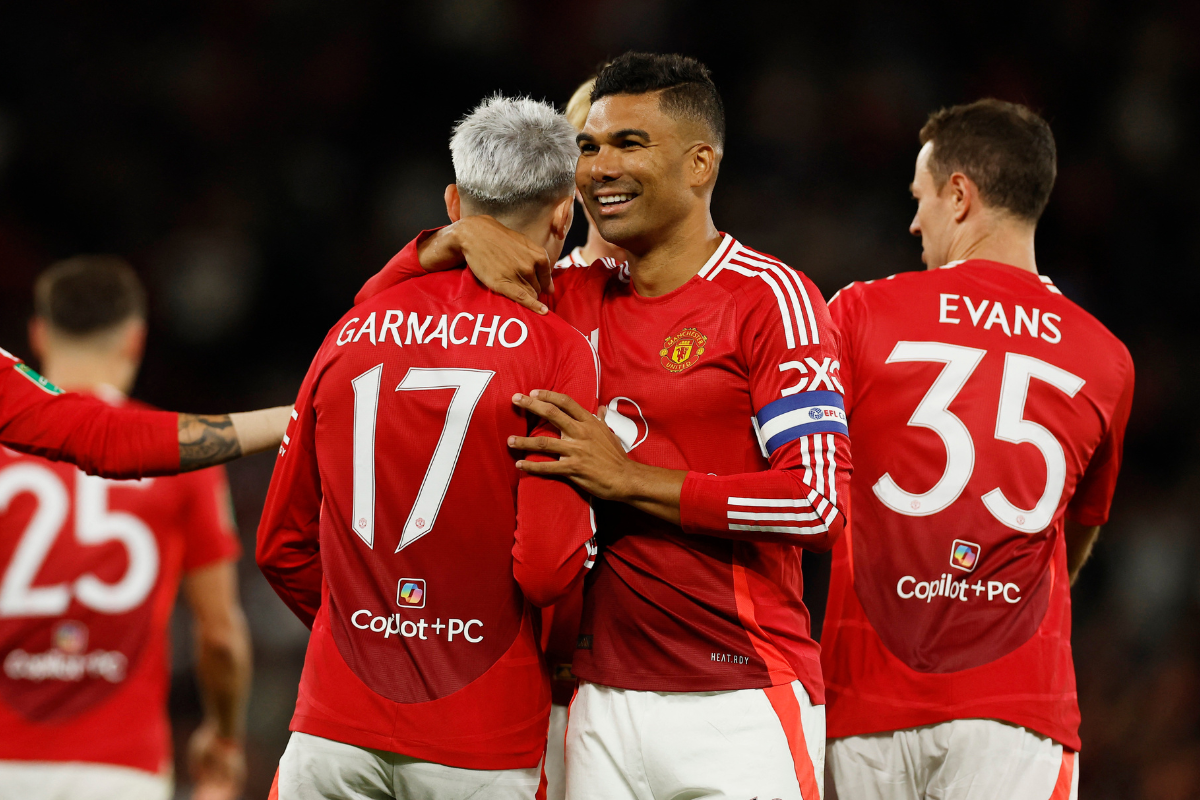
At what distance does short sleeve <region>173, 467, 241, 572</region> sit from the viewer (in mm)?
4277

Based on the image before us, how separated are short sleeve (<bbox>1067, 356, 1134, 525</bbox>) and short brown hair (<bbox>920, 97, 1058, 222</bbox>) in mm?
606

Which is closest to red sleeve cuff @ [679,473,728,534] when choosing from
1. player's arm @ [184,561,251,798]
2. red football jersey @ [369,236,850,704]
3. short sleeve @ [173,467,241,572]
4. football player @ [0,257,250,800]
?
red football jersey @ [369,236,850,704]

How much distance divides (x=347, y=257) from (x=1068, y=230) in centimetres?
622

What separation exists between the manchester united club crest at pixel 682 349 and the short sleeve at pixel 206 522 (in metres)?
2.21

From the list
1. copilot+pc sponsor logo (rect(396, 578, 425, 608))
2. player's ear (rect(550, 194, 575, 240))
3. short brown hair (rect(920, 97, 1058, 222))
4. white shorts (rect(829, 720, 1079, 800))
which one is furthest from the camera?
short brown hair (rect(920, 97, 1058, 222))

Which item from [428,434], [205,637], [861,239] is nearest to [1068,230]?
[861,239]

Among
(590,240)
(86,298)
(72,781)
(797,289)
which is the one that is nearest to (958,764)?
(797,289)

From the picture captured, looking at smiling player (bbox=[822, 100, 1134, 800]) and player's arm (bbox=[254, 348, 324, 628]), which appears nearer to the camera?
player's arm (bbox=[254, 348, 324, 628])

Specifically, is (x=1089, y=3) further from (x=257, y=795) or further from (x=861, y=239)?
(x=257, y=795)

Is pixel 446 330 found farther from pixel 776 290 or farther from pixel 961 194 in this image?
pixel 961 194

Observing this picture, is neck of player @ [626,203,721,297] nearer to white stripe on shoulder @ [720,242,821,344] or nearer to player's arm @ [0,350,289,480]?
white stripe on shoulder @ [720,242,821,344]

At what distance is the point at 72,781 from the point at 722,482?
271 cm

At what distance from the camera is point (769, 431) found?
8.53 ft

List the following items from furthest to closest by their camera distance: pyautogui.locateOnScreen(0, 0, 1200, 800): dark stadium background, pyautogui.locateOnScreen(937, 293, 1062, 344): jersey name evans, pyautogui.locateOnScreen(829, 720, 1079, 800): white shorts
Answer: pyautogui.locateOnScreen(0, 0, 1200, 800): dark stadium background < pyautogui.locateOnScreen(937, 293, 1062, 344): jersey name evans < pyautogui.locateOnScreen(829, 720, 1079, 800): white shorts
